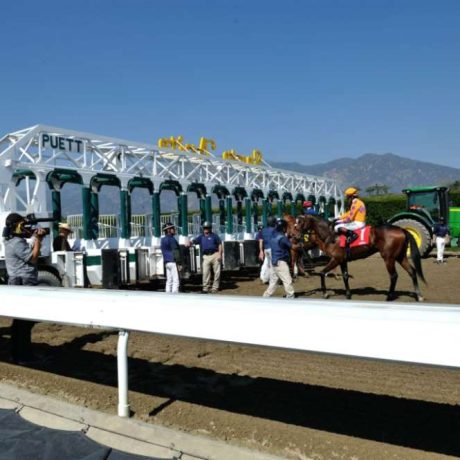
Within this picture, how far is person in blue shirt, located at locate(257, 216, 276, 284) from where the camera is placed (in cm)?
1022

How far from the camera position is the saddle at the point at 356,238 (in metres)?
9.77

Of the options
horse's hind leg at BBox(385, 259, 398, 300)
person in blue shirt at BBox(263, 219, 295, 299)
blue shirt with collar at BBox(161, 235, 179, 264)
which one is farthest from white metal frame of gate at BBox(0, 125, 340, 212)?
horse's hind leg at BBox(385, 259, 398, 300)

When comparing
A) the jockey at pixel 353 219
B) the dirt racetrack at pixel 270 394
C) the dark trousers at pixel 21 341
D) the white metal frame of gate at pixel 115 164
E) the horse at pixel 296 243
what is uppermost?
the white metal frame of gate at pixel 115 164

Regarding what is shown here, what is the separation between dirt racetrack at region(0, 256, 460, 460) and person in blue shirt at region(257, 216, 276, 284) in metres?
4.23

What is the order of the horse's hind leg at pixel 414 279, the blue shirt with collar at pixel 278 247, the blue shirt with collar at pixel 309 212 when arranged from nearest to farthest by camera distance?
1. the horse's hind leg at pixel 414 279
2. the blue shirt with collar at pixel 278 247
3. the blue shirt with collar at pixel 309 212

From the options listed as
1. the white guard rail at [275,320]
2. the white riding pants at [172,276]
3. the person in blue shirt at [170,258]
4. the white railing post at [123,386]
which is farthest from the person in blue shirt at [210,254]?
the white railing post at [123,386]

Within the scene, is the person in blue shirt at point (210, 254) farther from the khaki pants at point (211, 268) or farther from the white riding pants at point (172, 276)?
the white riding pants at point (172, 276)

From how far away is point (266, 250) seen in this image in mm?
11070

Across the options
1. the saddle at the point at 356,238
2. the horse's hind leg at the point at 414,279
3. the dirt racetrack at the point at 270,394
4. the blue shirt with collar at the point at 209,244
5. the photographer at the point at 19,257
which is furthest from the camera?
the blue shirt with collar at the point at 209,244

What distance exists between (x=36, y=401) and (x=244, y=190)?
1627cm

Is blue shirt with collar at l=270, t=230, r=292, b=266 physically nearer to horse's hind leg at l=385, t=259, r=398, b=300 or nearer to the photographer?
horse's hind leg at l=385, t=259, r=398, b=300

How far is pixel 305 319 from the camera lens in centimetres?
302

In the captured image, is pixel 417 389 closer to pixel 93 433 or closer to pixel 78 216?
pixel 93 433

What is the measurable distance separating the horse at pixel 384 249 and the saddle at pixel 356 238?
0.05 meters
